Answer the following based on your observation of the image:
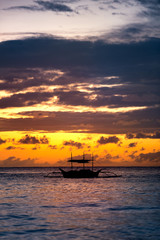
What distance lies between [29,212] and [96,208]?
1068 centimetres

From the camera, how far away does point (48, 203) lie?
201ft

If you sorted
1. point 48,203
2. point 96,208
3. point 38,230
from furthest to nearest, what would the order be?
1. point 48,203
2. point 96,208
3. point 38,230

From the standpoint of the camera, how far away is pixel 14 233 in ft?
119

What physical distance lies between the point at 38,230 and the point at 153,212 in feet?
64.9

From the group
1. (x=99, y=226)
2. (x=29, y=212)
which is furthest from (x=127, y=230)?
(x=29, y=212)

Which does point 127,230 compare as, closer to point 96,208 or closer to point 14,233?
point 14,233

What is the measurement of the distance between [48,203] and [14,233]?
82.8ft

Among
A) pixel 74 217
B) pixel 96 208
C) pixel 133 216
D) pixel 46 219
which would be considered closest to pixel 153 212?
pixel 133 216

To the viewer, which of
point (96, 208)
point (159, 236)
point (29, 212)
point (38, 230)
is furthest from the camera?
point (96, 208)

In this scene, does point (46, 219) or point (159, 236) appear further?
point (46, 219)

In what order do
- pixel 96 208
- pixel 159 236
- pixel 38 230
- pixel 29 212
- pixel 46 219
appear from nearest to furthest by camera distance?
1. pixel 159 236
2. pixel 38 230
3. pixel 46 219
4. pixel 29 212
5. pixel 96 208

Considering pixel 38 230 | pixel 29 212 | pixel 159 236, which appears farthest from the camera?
pixel 29 212

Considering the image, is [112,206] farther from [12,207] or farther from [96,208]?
[12,207]

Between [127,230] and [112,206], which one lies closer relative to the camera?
[127,230]
